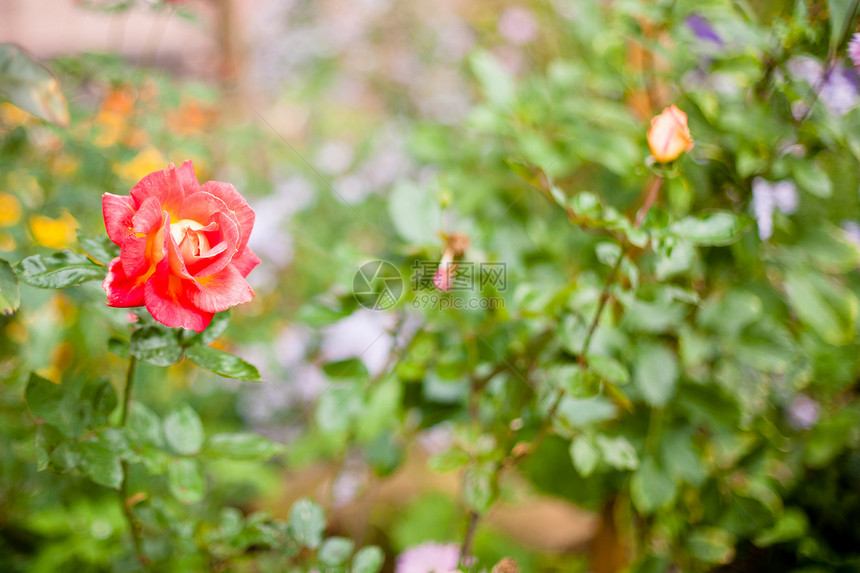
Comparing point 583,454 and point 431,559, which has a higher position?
point 583,454

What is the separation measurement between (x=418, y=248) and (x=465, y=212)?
23 cm

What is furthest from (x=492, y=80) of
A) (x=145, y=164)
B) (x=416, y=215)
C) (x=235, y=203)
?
(x=145, y=164)

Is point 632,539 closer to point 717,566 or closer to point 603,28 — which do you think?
point 717,566

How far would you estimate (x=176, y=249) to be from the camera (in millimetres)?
291

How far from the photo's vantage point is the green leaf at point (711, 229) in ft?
1.33

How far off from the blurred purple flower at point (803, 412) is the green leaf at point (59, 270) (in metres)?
0.86

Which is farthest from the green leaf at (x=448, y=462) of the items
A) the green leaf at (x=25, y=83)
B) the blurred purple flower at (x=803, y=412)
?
the blurred purple flower at (x=803, y=412)

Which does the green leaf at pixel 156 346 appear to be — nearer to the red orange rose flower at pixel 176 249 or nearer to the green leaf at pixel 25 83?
the red orange rose flower at pixel 176 249

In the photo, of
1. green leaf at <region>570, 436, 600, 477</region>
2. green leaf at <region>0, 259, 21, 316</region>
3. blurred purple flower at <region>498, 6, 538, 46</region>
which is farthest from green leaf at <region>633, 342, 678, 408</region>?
blurred purple flower at <region>498, 6, 538, 46</region>

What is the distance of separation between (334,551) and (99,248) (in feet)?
1.00

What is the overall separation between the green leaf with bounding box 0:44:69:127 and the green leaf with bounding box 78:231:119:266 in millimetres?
128

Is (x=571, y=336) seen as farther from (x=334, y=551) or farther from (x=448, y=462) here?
(x=334, y=551)

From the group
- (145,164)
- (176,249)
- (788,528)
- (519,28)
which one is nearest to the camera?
A: (176,249)

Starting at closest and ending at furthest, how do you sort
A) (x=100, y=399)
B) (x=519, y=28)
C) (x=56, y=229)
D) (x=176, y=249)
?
1. (x=176, y=249)
2. (x=100, y=399)
3. (x=56, y=229)
4. (x=519, y=28)
